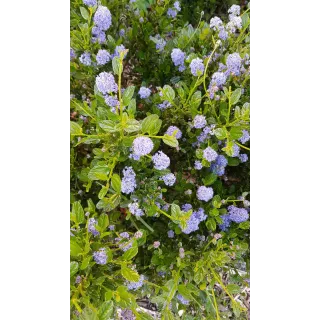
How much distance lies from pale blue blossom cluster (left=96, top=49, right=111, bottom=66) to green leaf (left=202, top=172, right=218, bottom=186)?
1.31 feet

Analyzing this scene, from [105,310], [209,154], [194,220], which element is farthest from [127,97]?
[105,310]

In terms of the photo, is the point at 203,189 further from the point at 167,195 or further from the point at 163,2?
the point at 163,2

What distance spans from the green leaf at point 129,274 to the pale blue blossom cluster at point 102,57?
0.51m

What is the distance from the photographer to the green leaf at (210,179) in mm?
920

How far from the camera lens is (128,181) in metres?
0.83

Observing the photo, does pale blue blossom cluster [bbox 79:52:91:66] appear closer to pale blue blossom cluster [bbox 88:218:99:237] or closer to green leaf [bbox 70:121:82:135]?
green leaf [bbox 70:121:82:135]

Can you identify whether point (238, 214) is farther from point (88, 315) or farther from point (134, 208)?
point (88, 315)

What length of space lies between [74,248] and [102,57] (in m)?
0.47

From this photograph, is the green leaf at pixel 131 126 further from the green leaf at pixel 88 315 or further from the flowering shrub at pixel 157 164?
the green leaf at pixel 88 315

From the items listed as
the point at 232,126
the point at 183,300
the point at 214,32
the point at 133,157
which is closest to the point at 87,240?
the point at 133,157

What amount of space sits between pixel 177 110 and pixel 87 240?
40 cm

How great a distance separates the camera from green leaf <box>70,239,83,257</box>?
29.8 inches

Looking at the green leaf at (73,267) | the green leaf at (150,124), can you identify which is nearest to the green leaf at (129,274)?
the green leaf at (73,267)

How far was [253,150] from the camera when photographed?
2.49ft
